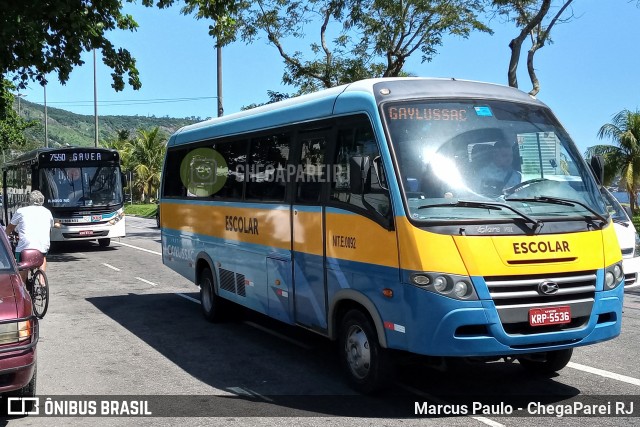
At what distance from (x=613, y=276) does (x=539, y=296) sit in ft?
3.02

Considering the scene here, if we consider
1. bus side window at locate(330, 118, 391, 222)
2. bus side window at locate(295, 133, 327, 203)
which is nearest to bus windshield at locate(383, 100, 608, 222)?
bus side window at locate(330, 118, 391, 222)

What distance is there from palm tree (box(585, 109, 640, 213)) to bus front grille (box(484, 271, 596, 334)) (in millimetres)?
27765

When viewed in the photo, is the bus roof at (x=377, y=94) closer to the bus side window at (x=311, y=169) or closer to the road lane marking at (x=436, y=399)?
the bus side window at (x=311, y=169)

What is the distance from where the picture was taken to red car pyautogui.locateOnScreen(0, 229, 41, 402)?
5.40 meters

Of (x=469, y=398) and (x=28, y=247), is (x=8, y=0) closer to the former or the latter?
(x=28, y=247)

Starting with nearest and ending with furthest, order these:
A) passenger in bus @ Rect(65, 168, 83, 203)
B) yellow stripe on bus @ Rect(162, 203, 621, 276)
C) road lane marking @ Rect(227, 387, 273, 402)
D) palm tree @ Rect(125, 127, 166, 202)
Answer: yellow stripe on bus @ Rect(162, 203, 621, 276), road lane marking @ Rect(227, 387, 273, 402), passenger in bus @ Rect(65, 168, 83, 203), palm tree @ Rect(125, 127, 166, 202)

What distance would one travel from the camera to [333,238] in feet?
22.2

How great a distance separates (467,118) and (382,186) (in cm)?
106

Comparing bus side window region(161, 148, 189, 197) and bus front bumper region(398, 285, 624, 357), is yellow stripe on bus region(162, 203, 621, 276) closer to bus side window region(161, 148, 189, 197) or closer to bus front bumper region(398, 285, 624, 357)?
bus front bumper region(398, 285, 624, 357)

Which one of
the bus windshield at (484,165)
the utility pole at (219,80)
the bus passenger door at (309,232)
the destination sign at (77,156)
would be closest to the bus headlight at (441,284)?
the bus windshield at (484,165)

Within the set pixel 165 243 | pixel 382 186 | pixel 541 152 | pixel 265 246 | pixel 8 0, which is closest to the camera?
pixel 382 186

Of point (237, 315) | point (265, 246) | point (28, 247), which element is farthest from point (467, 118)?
point (28, 247)

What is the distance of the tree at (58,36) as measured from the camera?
49.9 feet

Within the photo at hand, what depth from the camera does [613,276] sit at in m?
6.07
